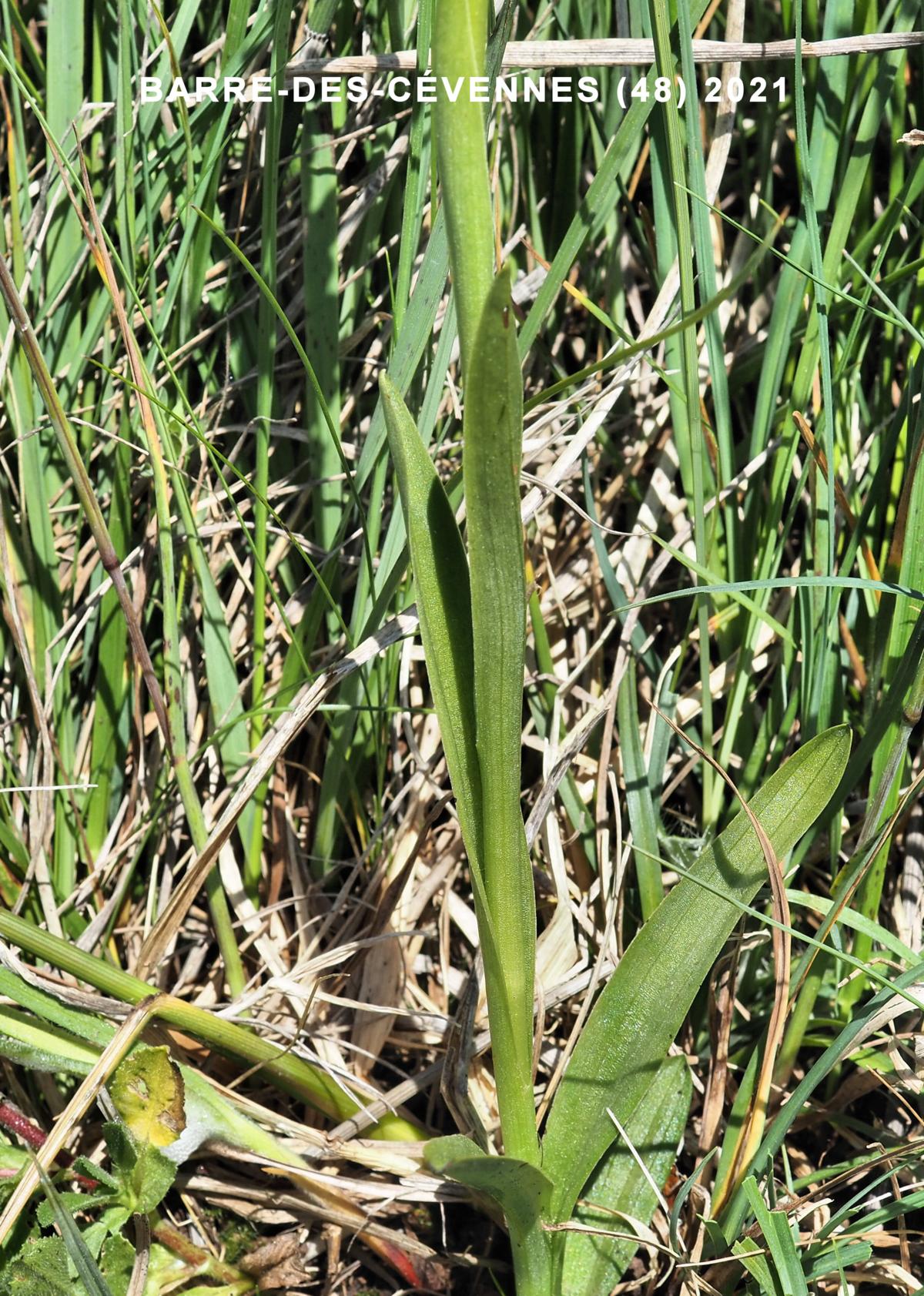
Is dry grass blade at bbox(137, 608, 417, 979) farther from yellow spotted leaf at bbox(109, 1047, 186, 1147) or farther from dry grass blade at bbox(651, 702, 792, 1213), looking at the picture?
dry grass blade at bbox(651, 702, 792, 1213)

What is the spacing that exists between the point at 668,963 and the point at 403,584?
41 centimetres

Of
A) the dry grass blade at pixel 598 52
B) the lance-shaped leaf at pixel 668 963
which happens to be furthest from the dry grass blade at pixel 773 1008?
the dry grass blade at pixel 598 52

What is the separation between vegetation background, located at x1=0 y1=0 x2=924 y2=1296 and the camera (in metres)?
0.88

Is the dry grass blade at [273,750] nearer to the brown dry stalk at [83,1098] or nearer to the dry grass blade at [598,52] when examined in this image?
the brown dry stalk at [83,1098]

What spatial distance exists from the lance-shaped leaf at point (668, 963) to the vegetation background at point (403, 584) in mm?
100

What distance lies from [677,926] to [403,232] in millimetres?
586

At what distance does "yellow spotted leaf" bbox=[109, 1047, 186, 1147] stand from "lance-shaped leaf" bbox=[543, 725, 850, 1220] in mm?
308

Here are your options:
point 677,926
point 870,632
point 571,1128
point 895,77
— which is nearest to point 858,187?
point 895,77

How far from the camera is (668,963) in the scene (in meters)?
0.74

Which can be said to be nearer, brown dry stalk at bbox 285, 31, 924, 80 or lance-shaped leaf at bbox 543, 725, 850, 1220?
lance-shaped leaf at bbox 543, 725, 850, 1220

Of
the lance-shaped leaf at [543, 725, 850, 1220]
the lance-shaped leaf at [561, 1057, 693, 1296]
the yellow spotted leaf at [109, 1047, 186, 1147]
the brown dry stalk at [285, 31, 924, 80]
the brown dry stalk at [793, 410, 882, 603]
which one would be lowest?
the lance-shaped leaf at [561, 1057, 693, 1296]

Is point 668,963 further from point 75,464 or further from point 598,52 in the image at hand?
point 598,52

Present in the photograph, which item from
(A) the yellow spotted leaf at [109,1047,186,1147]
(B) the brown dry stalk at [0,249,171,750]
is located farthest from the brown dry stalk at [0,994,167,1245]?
(B) the brown dry stalk at [0,249,171,750]

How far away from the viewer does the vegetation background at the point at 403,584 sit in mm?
875
